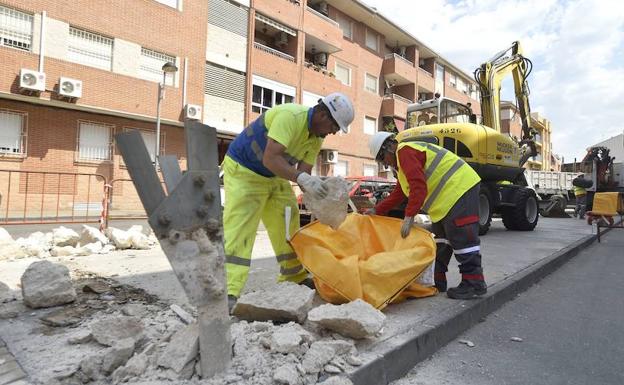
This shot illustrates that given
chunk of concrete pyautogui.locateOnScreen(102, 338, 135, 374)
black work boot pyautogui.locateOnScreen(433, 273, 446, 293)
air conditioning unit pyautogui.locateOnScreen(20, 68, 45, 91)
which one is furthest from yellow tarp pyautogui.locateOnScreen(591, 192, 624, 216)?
air conditioning unit pyautogui.locateOnScreen(20, 68, 45, 91)

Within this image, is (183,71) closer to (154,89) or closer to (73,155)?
(154,89)

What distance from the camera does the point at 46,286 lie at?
295 centimetres

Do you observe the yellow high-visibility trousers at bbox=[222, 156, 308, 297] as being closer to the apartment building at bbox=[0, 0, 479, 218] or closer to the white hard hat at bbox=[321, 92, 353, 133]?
the white hard hat at bbox=[321, 92, 353, 133]

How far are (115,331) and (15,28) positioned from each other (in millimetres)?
13639

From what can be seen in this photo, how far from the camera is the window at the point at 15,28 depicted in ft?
39.8

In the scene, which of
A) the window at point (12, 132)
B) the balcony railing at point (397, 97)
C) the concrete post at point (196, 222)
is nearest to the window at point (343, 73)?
the balcony railing at point (397, 97)

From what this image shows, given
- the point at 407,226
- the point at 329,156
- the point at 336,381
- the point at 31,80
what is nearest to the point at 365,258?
the point at 407,226

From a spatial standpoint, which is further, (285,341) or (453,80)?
(453,80)

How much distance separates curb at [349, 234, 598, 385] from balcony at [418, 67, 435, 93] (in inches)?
1025

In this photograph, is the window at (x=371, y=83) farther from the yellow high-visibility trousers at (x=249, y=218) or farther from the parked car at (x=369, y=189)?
the yellow high-visibility trousers at (x=249, y=218)

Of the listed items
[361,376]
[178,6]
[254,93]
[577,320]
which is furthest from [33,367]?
[254,93]

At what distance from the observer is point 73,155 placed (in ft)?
43.9

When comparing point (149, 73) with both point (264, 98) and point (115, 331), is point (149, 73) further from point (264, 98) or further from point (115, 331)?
point (115, 331)

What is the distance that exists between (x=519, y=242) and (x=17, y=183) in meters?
12.1
